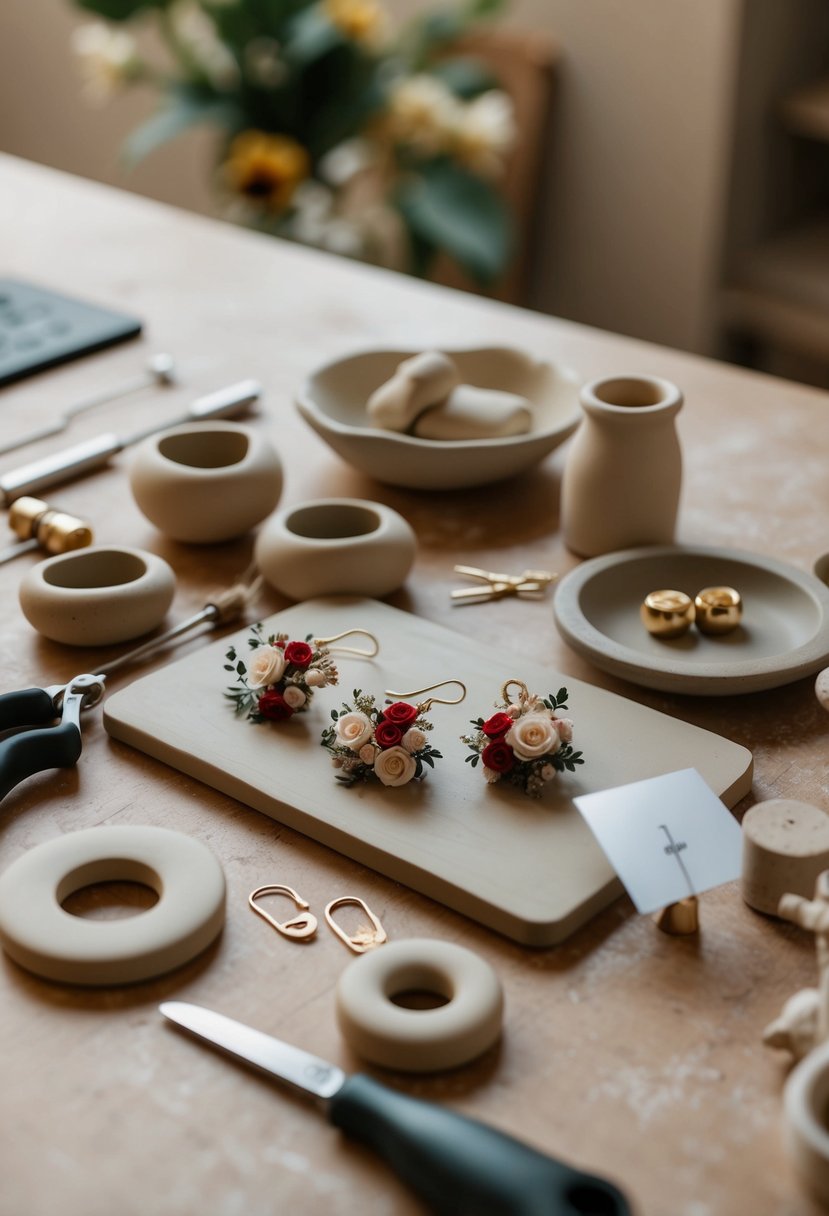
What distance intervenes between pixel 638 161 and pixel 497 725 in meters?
2.39

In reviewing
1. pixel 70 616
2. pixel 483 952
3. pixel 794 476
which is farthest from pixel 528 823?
pixel 794 476

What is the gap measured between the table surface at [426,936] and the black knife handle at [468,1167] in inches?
0.8

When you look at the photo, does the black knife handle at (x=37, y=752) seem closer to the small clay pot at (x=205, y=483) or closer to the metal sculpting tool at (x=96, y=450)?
the small clay pot at (x=205, y=483)

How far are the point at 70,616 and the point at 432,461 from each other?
360mm

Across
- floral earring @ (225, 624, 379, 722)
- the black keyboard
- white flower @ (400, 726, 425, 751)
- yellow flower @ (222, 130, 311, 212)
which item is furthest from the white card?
yellow flower @ (222, 130, 311, 212)

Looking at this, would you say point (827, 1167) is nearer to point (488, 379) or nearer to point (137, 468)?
point (137, 468)

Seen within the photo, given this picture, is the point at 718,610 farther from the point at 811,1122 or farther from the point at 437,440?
the point at 811,1122

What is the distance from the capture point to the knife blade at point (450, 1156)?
58cm

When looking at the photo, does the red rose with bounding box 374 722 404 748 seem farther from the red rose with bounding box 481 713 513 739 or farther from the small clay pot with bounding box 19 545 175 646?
the small clay pot with bounding box 19 545 175 646

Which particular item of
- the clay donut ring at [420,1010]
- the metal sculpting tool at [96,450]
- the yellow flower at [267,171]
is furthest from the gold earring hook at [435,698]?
the yellow flower at [267,171]

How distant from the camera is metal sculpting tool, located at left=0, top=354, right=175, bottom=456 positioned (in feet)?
4.46

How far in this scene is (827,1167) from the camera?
1.90 ft

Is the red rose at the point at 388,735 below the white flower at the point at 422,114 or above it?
below

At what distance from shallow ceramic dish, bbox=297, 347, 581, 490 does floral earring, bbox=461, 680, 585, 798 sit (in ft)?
1.31
